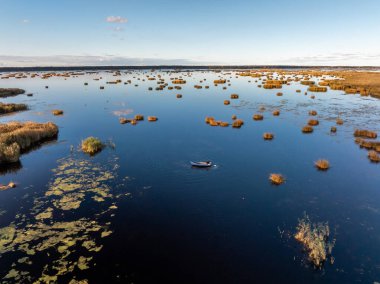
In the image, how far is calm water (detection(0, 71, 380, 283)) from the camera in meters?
12.4

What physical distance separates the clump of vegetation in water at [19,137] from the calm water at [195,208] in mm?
1249

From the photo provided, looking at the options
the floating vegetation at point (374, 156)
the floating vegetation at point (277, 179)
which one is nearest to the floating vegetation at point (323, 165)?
the floating vegetation at point (277, 179)

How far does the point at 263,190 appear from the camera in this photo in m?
20.0

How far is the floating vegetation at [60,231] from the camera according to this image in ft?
40.1

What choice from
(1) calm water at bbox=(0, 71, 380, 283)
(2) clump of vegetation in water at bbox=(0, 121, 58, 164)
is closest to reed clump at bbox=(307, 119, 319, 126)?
(1) calm water at bbox=(0, 71, 380, 283)

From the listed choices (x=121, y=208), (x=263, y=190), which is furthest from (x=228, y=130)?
(x=121, y=208)

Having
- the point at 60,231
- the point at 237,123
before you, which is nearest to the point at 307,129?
the point at 237,123

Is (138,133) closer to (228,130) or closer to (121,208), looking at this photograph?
(228,130)

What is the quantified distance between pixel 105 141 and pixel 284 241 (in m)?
23.8

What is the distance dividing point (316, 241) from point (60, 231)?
1344 centimetres

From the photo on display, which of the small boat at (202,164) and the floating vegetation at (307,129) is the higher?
the small boat at (202,164)

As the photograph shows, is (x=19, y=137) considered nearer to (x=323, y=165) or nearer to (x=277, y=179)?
(x=277, y=179)

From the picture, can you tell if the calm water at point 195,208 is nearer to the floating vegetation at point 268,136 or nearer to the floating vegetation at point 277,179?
the floating vegetation at point 277,179

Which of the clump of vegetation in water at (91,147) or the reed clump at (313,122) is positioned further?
the reed clump at (313,122)
